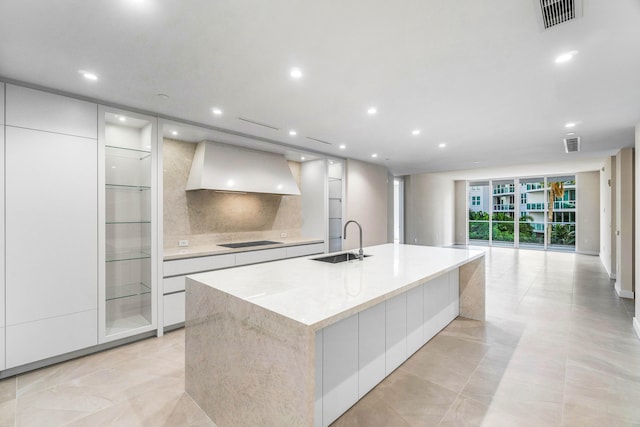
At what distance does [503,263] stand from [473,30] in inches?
282

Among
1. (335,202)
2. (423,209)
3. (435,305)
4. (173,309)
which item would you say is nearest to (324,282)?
(435,305)

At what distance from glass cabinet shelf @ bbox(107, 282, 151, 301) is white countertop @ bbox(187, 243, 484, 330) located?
1.64 meters

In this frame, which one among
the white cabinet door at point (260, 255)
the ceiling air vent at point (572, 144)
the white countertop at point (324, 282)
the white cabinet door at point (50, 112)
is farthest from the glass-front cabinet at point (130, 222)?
the ceiling air vent at point (572, 144)

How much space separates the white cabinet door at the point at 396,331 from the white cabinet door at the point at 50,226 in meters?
2.76

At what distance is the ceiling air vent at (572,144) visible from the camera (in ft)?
14.1

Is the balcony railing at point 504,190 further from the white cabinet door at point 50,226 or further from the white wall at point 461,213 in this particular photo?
the white cabinet door at point 50,226

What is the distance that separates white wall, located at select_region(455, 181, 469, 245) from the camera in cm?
1141

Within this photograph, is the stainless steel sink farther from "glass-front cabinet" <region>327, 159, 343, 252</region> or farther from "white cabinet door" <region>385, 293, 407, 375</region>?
"glass-front cabinet" <region>327, 159, 343, 252</region>

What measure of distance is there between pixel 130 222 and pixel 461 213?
1129 cm

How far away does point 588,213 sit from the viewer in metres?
9.12

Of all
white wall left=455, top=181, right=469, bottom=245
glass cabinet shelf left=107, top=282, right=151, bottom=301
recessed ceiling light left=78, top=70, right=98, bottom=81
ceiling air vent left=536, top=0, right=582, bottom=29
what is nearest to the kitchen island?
glass cabinet shelf left=107, top=282, right=151, bottom=301

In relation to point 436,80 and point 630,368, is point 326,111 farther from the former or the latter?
point 630,368

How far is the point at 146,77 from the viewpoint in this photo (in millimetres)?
2414

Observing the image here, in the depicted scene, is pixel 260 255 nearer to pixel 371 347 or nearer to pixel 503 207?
pixel 371 347
